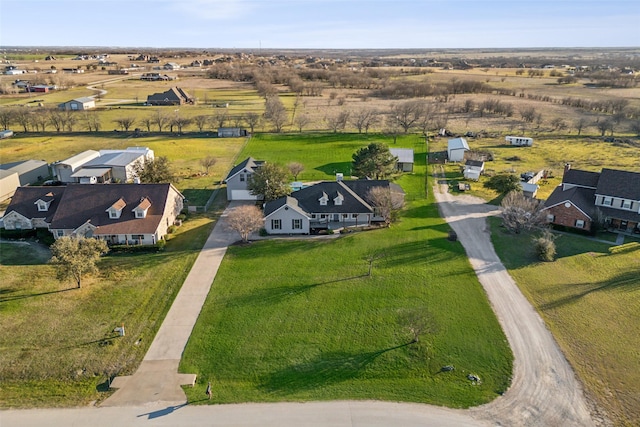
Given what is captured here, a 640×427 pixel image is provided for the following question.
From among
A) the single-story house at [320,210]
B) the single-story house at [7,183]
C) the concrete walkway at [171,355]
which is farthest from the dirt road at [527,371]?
the single-story house at [7,183]

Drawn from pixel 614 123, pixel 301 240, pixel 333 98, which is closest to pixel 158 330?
pixel 301 240

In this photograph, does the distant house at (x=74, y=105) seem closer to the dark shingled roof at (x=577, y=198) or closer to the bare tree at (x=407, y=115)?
the bare tree at (x=407, y=115)

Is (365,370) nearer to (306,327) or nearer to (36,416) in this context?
(306,327)

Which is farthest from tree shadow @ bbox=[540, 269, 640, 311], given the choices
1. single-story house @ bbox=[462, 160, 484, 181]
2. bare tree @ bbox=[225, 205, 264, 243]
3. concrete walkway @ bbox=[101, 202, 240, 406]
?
single-story house @ bbox=[462, 160, 484, 181]

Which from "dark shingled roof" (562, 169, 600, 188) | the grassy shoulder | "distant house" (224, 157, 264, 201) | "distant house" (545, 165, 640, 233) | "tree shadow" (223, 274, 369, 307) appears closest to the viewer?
the grassy shoulder

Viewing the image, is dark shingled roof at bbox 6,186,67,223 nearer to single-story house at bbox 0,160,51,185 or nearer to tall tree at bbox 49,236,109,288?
tall tree at bbox 49,236,109,288

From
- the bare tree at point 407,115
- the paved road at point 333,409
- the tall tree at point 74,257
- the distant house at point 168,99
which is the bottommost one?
the paved road at point 333,409
